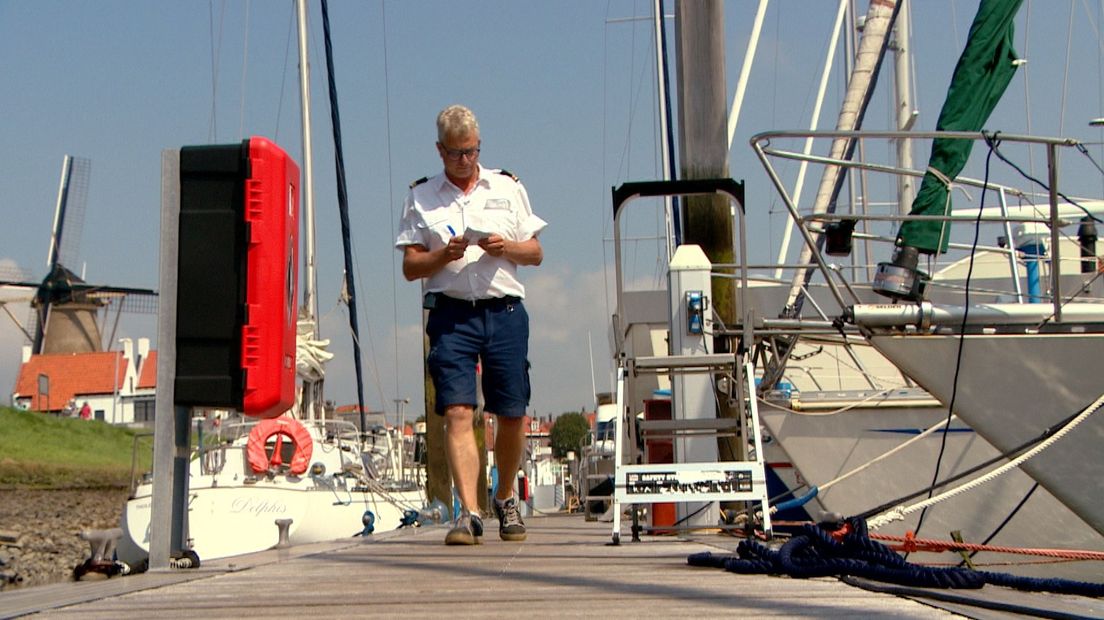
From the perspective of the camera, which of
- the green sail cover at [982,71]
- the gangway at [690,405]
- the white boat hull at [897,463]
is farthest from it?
the white boat hull at [897,463]

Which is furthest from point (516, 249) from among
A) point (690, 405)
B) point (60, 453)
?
point (60, 453)

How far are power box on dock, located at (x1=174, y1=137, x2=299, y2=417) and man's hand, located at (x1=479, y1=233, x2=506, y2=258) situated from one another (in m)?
1.35

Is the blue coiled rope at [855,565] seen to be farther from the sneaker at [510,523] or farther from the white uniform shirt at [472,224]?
the white uniform shirt at [472,224]

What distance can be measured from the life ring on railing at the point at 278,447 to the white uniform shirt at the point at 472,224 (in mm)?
11264

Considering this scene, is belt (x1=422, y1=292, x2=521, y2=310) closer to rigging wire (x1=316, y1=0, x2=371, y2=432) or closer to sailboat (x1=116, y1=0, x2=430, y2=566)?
sailboat (x1=116, y1=0, x2=430, y2=566)

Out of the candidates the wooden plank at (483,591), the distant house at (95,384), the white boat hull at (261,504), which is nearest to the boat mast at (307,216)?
the white boat hull at (261,504)

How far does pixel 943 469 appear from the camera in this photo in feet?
29.3

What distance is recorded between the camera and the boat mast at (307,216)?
67.9 feet

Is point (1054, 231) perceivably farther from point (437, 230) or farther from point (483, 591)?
point (483, 591)

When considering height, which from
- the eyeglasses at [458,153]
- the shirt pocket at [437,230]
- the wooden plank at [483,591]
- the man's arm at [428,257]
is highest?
the eyeglasses at [458,153]

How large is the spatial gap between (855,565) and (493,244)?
8.51 feet

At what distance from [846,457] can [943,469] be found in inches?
26.3

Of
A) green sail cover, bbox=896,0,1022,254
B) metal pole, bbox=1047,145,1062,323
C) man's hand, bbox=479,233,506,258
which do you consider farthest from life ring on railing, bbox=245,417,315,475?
metal pole, bbox=1047,145,1062,323

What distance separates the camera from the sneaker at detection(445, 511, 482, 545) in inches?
214
